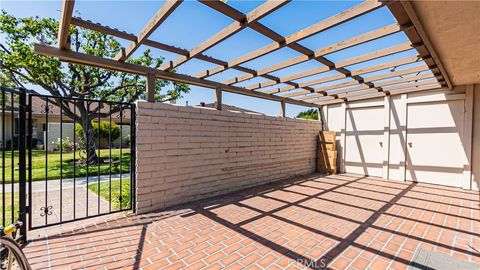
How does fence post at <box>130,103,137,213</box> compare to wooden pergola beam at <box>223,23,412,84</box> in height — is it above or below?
below

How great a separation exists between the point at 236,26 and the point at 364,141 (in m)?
6.74

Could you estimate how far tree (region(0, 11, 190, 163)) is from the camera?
7.15 meters

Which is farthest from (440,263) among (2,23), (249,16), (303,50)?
(2,23)

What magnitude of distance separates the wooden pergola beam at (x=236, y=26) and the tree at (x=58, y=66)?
4.08 meters

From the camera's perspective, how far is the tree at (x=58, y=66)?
715cm

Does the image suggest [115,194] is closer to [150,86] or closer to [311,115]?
[150,86]

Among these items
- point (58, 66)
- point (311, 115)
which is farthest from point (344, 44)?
point (311, 115)

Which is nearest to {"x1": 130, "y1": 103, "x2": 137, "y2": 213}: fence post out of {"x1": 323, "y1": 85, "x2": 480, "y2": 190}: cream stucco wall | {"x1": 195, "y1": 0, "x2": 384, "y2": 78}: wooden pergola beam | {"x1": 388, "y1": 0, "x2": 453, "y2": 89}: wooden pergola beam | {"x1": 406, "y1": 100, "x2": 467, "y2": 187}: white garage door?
{"x1": 195, "y1": 0, "x2": 384, "y2": 78}: wooden pergola beam

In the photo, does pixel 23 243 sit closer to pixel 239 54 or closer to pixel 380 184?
pixel 239 54

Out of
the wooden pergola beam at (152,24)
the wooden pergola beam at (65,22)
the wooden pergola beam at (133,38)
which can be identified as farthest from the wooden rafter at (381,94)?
the wooden pergola beam at (65,22)

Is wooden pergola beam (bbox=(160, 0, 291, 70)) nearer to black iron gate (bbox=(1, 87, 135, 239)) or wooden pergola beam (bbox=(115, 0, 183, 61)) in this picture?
wooden pergola beam (bbox=(115, 0, 183, 61))

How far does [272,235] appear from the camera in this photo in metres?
3.09

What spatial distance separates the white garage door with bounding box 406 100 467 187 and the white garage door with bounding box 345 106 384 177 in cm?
80

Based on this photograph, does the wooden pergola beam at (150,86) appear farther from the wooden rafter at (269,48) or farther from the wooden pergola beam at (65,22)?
the wooden pergola beam at (65,22)
